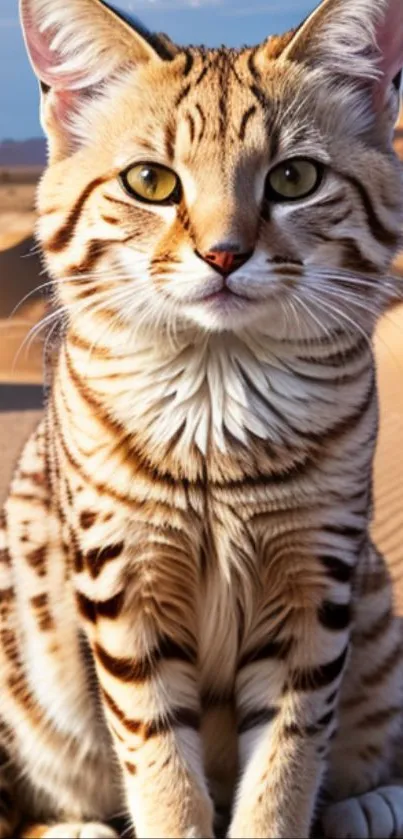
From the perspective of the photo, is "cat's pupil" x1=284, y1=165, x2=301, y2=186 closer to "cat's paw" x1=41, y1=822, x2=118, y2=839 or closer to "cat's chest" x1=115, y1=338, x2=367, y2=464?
"cat's chest" x1=115, y1=338, x2=367, y2=464

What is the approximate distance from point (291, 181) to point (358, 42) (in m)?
0.29

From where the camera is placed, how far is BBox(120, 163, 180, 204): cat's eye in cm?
183

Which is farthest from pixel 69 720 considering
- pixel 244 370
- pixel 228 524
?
pixel 244 370

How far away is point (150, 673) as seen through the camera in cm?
201

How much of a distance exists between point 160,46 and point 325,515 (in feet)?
2.65

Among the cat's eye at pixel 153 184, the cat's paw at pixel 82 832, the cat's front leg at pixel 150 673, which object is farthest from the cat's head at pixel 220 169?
the cat's paw at pixel 82 832

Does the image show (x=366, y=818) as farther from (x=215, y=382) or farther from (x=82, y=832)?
(x=215, y=382)

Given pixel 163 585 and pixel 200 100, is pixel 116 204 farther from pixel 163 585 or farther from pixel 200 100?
pixel 163 585

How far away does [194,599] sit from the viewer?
2.04m

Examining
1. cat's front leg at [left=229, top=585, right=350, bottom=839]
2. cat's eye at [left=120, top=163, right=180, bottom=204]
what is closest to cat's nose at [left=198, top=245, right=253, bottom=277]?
cat's eye at [left=120, top=163, right=180, bottom=204]

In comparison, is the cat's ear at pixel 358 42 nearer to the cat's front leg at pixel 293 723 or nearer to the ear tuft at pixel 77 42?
the ear tuft at pixel 77 42

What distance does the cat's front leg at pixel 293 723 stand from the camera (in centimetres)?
202

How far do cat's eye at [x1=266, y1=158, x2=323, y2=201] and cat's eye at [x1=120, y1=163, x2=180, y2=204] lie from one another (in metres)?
0.14

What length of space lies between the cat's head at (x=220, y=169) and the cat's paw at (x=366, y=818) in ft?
3.15
